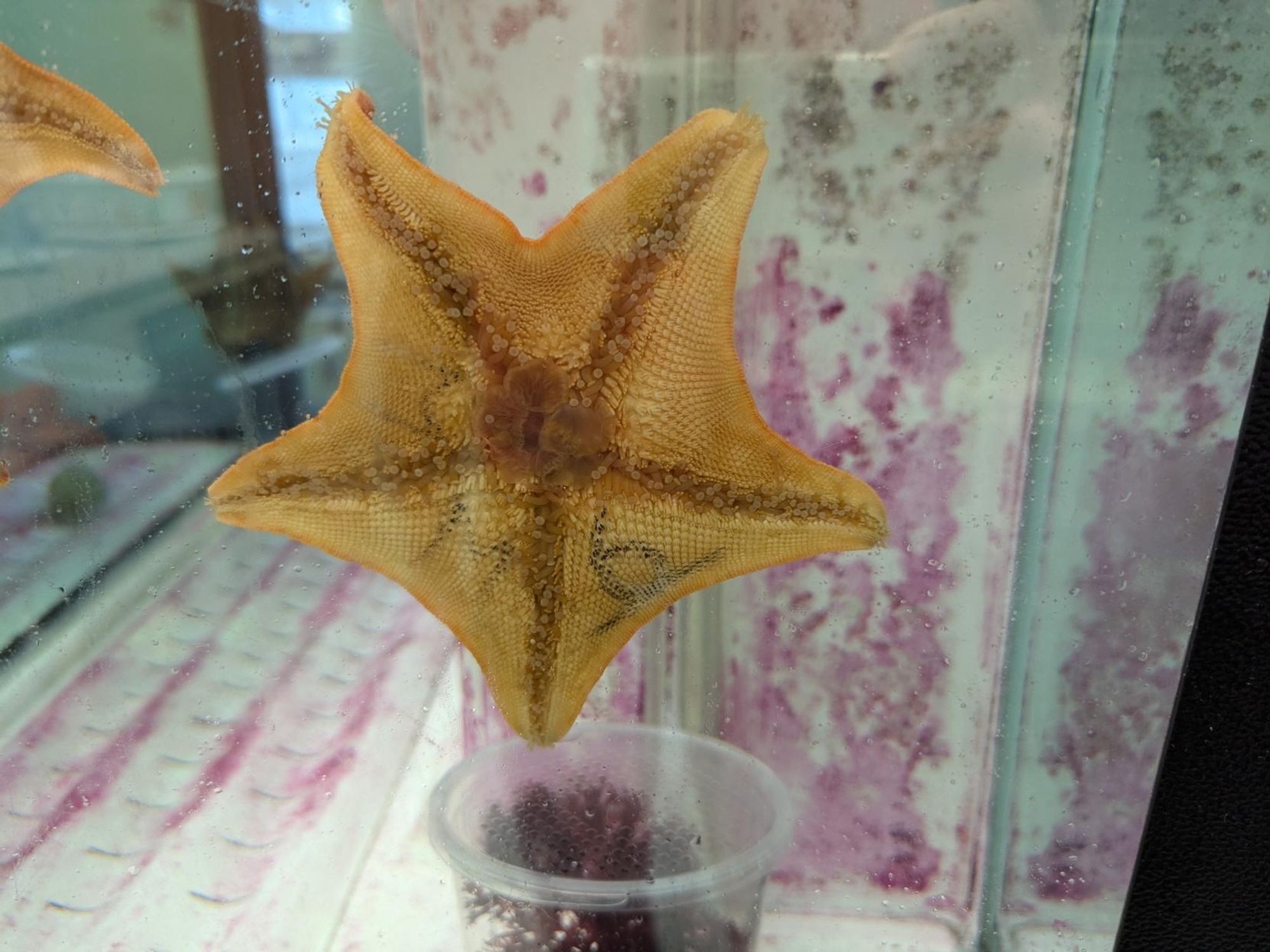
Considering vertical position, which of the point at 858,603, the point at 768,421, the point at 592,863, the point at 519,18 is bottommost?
the point at 592,863

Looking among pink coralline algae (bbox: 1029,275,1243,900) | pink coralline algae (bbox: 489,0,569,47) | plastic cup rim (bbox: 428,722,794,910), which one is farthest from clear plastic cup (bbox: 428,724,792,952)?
pink coralline algae (bbox: 489,0,569,47)

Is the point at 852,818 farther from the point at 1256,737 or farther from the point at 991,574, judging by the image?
the point at 1256,737

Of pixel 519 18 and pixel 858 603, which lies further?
pixel 858 603

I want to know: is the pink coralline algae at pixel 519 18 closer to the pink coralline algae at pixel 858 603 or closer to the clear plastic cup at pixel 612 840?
the pink coralline algae at pixel 858 603

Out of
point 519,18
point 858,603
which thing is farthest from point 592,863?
point 519,18

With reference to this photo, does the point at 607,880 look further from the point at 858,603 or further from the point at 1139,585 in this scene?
the point at 1139,585

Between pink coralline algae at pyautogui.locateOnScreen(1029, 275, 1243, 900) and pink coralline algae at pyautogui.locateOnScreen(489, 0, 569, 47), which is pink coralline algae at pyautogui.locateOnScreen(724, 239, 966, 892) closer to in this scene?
pink coralline algae at pyautogui.locateOnScreen(1029, 275, 1243, 900)

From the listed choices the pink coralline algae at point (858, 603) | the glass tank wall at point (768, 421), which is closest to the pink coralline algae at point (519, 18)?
the glass tank wall at point (768, 421)
